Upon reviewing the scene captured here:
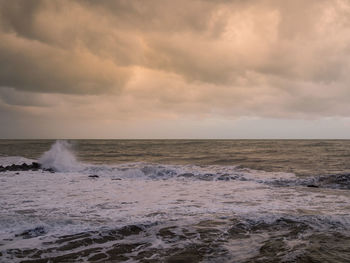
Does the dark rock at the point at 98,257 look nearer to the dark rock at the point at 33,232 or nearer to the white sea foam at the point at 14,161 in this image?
the dark rock at the point at 33,232

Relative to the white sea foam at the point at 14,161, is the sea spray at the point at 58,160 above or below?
above

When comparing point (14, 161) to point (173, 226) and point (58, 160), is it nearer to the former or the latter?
point (58, 160)

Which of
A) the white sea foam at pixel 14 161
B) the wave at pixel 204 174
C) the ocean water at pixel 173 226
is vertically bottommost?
the white sea foam at pixel 14 161

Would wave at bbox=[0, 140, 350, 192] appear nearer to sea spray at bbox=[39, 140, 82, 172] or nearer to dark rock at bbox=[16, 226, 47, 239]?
sea spray at bbox=[39, 140, 82, 172]

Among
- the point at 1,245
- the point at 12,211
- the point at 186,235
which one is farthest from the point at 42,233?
the point at 186,235

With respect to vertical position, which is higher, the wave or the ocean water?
the ocean water

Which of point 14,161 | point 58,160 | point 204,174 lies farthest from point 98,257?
point 14,161

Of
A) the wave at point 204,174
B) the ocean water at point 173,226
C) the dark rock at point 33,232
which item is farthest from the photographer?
the wave at point 204,174

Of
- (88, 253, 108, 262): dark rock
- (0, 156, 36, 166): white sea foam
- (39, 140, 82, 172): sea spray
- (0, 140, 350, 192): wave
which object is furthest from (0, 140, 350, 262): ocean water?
(0, 156, 36, 166): white sea foam

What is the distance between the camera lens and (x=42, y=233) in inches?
249

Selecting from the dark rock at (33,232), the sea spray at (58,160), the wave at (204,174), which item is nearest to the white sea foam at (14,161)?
the sea spray at (58,160)

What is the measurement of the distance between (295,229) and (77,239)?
16.5 ft

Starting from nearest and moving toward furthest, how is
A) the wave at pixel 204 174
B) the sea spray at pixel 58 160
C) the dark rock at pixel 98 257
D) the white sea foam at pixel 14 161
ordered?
the dark rock at pixel 98 257, the wave at pixel 204 174, the sea spray at pixel 58 160, the white sea foam at pixel 14 161

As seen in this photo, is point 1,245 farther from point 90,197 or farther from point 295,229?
point 295,229
